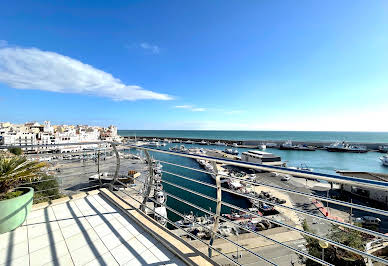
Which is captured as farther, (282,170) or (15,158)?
(15,158)

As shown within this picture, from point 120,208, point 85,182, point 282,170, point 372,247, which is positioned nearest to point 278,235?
point 372,247

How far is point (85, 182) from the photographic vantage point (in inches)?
709

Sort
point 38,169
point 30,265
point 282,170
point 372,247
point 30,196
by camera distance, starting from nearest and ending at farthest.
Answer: point 282,170 → point 30,265 → point 30,196 → point 38,169 → point 372,247

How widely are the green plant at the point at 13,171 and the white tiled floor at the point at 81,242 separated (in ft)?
1.60

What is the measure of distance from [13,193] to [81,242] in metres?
1.21

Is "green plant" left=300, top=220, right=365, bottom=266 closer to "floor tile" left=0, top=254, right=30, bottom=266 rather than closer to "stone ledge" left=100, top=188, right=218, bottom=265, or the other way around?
"stone ledge" left=100, top=188, right=218, bottom=265

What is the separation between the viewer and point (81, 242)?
1886 millimetres

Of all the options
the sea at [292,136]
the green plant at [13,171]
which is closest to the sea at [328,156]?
the sea at [292,136]

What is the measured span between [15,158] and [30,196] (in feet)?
2.31

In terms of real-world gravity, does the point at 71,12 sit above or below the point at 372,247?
above

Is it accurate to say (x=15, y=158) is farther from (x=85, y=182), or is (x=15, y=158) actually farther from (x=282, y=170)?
(x=85, y=182)

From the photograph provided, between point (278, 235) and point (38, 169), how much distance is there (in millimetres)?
13252

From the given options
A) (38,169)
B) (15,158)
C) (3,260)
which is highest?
(15,158)

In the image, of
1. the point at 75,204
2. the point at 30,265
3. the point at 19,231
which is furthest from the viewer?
the point at 75,204
